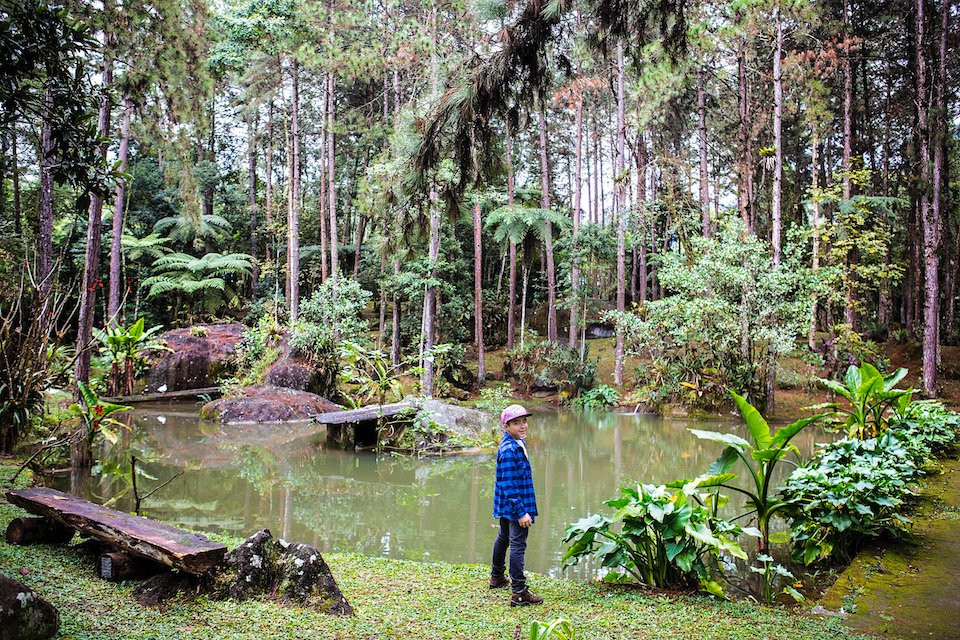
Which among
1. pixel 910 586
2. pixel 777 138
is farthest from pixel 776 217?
pixel 910 586

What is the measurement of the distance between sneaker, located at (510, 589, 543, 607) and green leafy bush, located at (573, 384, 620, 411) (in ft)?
45.4

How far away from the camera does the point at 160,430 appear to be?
11883 millimetres

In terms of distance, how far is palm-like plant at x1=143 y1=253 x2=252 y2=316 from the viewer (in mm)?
20531

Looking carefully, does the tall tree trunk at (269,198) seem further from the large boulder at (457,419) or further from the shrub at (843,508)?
the shrub at (843,508)

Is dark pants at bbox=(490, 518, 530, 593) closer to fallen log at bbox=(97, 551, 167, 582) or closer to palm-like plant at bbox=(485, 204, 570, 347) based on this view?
fallen log at bbox=(97, 551, 167, 582)

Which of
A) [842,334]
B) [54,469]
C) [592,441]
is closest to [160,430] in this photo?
[54,469]

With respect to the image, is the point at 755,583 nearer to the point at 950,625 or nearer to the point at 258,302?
the point at 950,625

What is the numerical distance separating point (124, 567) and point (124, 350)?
34.5ft

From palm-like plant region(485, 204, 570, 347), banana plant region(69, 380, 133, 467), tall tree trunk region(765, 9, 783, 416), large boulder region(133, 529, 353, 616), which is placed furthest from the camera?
palm-like plant region(485, 204, 570, 347)

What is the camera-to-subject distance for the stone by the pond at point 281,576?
3305mm

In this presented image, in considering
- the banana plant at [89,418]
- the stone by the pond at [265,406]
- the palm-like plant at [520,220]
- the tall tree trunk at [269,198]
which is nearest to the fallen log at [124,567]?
the banana plant at [89,418]

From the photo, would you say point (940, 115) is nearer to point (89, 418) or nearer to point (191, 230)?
point (89, 418)

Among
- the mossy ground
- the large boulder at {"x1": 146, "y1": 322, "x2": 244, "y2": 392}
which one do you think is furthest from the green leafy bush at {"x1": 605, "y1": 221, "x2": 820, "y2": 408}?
the large boulder at {"x1": 146, "y1": 322, "x2": 244, "y2": 392}

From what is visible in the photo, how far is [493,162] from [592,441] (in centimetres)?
887
